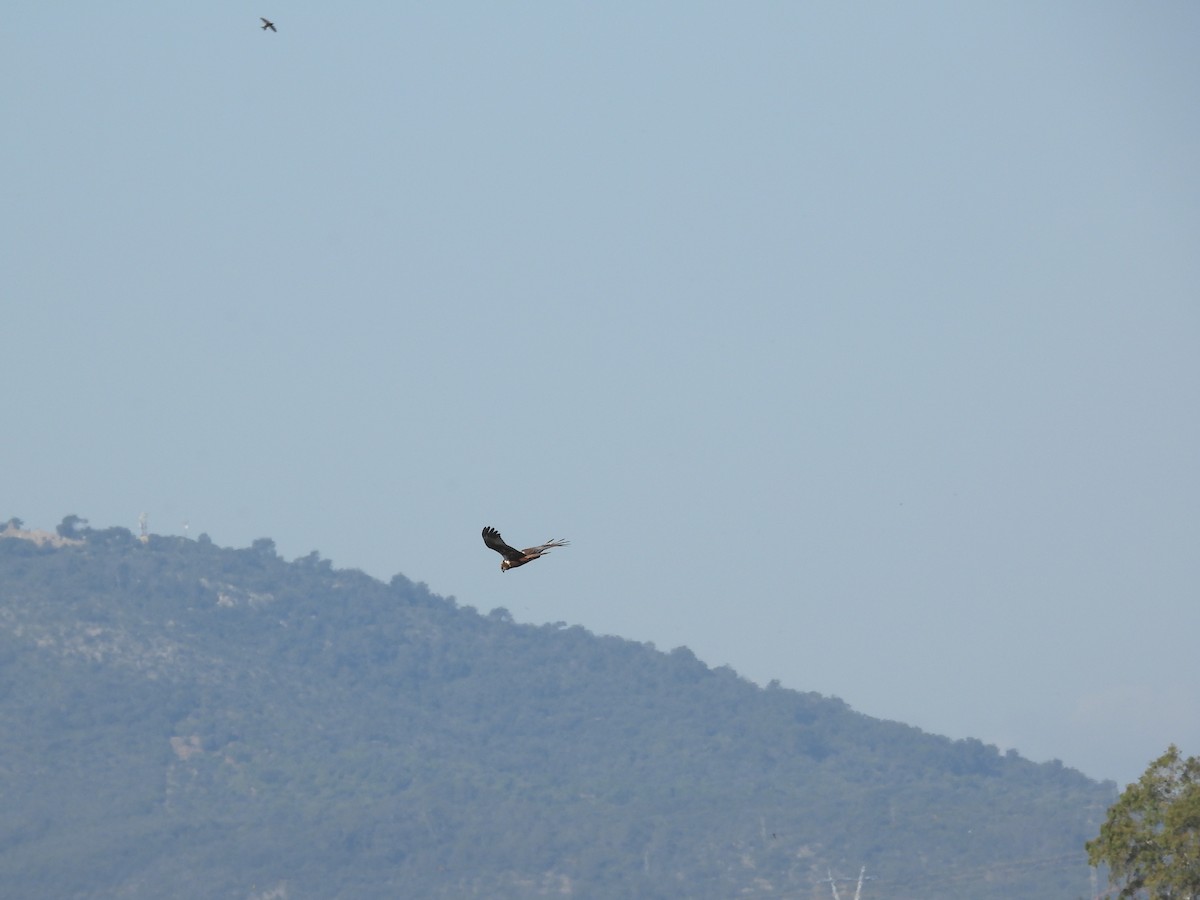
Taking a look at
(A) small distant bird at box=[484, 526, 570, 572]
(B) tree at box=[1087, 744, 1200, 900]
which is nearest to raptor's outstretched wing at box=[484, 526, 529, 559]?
(A) small distant bird at box=[484, 526, 570, 572]

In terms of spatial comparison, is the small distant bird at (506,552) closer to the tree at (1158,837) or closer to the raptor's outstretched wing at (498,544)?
the raptor's outstretched wing at (498,544)

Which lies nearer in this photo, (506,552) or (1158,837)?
(506,552)

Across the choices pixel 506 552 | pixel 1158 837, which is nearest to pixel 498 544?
pixel 506 552

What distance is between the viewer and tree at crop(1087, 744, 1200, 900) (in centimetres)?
6800

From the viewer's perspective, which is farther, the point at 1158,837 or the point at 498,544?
the point at 1158,837

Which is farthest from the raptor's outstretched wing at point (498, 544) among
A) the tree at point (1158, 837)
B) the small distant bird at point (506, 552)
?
the tree at point (1158, 837)

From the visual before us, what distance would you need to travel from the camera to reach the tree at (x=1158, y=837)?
68000 millimetres

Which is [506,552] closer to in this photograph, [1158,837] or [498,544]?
[498,544]

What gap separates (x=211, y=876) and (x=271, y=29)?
152918 mm

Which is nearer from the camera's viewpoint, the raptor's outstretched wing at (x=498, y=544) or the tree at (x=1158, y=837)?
the raptor's outstretched wing at (x=498, y=544)

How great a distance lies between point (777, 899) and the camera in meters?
200

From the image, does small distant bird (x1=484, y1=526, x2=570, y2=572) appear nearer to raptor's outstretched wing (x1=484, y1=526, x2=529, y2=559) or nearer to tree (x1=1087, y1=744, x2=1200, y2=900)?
raptor's outstretched wing (x1=484, y1=526, x2=529, y2=559)

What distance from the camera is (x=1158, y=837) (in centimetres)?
6906

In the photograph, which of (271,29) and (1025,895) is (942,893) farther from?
(271,29)
